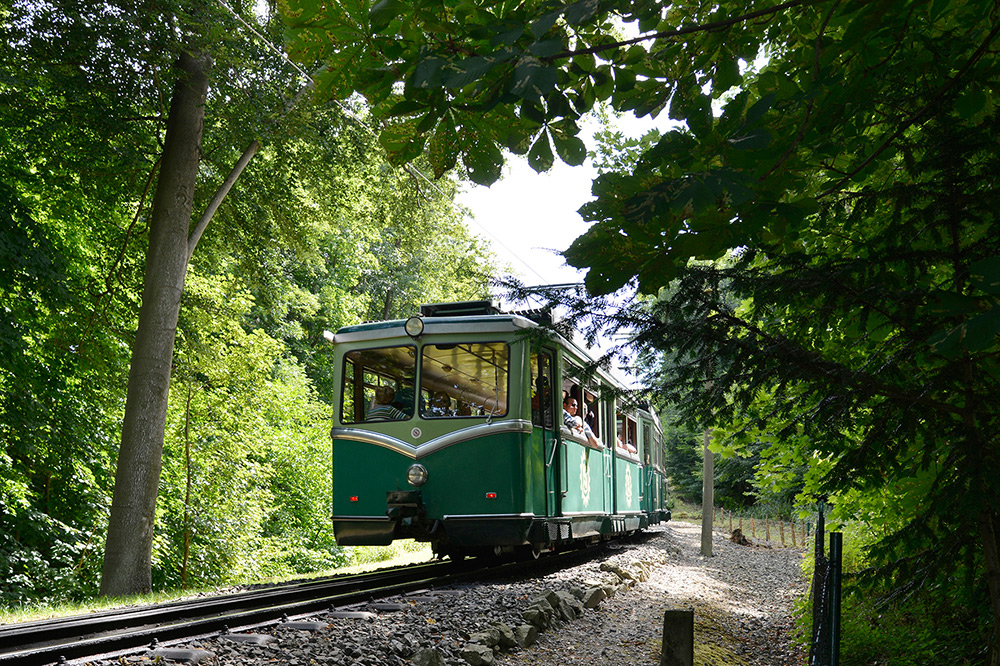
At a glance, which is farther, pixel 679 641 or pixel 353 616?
pixel 353 616

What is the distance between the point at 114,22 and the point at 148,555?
22.3 feet

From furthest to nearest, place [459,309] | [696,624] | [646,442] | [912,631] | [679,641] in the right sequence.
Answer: [646,442], [459,309], [696,624], [912,631], [679,641]

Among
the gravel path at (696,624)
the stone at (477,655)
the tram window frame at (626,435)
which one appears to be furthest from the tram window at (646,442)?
the stone at (477,655)

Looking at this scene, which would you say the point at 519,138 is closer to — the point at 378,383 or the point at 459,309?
the point at 459,309

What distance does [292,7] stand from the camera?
2.36 meters

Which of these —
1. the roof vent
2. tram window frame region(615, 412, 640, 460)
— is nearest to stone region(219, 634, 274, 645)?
the roof vent

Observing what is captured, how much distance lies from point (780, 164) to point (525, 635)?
14.2ft

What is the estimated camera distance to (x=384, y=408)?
9531mm

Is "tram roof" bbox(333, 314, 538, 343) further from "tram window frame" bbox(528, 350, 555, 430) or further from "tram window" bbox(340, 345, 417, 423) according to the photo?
"tram window frame" bbox(528, 350, 555, 430)

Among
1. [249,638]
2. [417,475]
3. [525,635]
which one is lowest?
[525,635]

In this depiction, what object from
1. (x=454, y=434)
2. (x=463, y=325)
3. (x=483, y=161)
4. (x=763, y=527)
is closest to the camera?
(x=483, y=161)

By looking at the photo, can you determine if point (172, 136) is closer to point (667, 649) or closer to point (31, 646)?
point (31, 646)

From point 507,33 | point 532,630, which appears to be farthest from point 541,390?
point 507,33

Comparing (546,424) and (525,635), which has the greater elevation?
(546,424)
